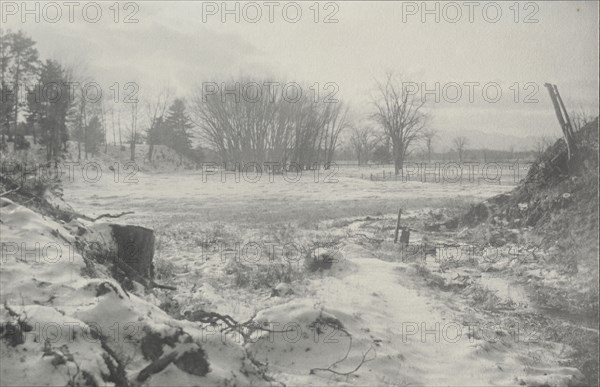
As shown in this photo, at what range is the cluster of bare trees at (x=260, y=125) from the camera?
4788cm

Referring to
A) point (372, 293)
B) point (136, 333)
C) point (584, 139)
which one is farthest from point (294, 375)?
point (584, 139)

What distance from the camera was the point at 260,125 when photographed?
48.3 metres

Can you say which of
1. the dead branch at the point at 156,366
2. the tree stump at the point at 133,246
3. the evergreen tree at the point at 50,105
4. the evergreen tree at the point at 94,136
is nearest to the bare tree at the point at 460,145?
the evergreen tree at the point at 94,136

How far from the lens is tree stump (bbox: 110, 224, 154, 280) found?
6.66 metres

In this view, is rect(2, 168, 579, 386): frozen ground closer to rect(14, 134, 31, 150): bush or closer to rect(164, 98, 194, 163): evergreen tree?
rect(14, 134, 31, 150): bush

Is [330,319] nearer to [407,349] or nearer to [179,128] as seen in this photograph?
[407,349]

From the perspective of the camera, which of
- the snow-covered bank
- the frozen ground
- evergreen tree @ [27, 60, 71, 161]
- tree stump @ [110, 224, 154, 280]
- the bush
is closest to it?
the snow-covered bank

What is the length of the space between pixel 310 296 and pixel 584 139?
27.6ft

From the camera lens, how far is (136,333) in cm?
363

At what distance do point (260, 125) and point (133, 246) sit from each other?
4235cm

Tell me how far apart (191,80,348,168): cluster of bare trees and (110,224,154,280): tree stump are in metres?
38.7

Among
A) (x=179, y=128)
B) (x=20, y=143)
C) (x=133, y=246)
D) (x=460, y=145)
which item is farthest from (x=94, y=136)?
(x=460, y=145)

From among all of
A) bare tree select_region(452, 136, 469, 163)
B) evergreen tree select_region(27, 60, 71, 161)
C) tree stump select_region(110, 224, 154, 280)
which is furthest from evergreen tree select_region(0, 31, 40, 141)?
bare tree select_region(452, 136, 469, 163)

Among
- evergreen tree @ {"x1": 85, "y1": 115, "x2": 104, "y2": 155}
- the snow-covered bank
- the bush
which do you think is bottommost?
the snow-covered bank
